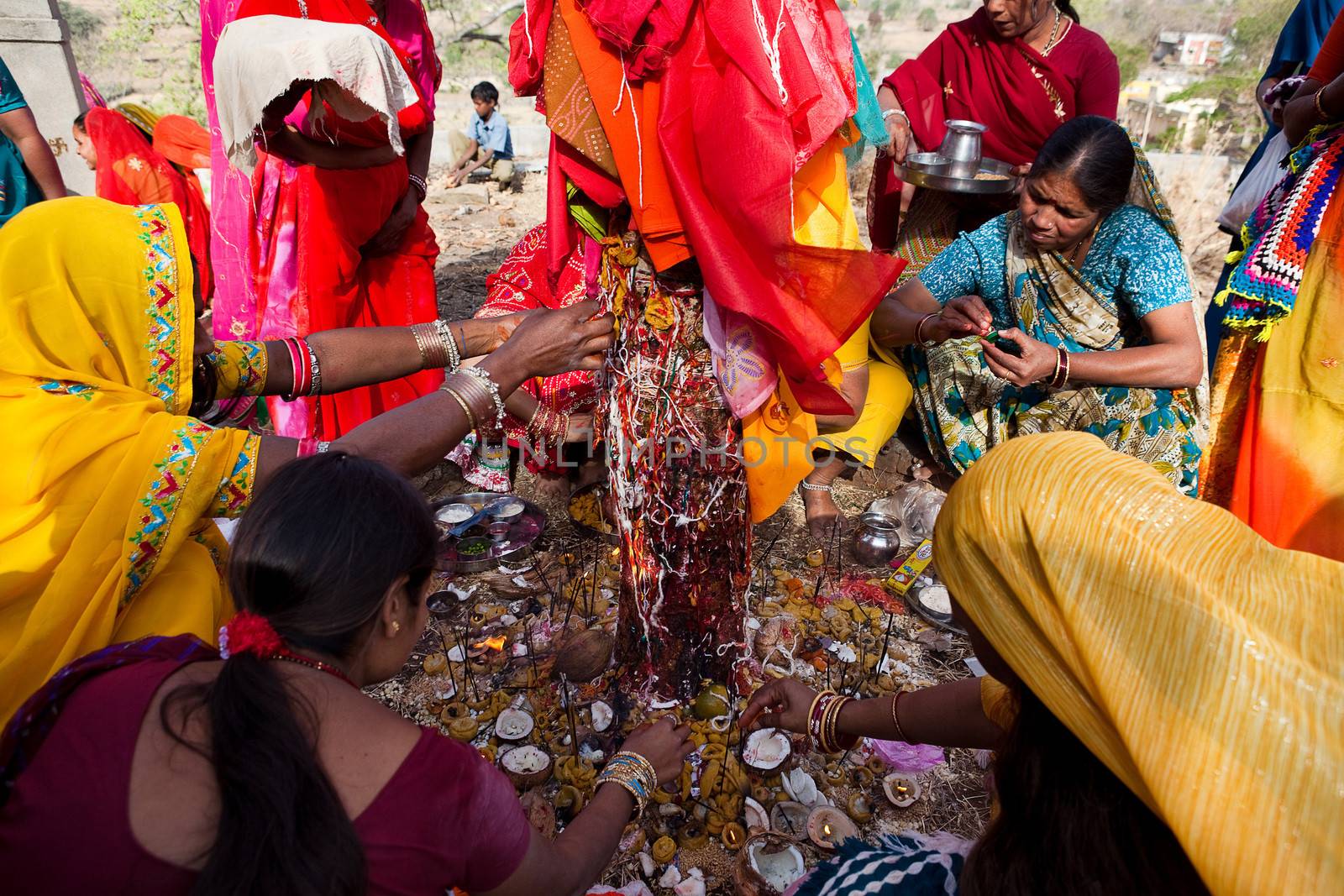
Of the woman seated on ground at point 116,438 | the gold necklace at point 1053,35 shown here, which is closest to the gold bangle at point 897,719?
the woman seated on ground at point 116,438

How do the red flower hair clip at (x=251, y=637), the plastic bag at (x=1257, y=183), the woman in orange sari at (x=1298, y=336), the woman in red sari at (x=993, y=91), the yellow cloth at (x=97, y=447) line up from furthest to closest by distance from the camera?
the woman in red sari at (x=993, y=91) < the plastic bag at (x=1257, y=183) < the woman in orange sari at (x=1298, y=336) < the yellow cloth at (x=97, y=447) < the red flower hair clip at (x=251, y=637)

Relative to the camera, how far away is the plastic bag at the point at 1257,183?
3770 millimetres

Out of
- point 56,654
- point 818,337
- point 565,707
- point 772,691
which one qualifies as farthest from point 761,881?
point 56,654

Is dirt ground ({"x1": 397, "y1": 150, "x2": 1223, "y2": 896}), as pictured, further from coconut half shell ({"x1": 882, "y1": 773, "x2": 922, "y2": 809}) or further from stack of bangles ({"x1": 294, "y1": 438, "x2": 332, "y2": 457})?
stack of bangles ({"x1": 294, "y1": 438, "x2": 332, "y2": 457})

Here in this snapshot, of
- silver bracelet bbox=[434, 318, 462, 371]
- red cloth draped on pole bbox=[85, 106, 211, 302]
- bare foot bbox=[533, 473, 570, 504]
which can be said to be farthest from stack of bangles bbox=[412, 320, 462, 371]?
red cloth draped on pole bbox=[85, 106, 211, 302]

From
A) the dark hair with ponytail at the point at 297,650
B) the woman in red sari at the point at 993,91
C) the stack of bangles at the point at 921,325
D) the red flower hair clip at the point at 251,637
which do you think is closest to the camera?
the dark hair with ponytail at the point at 297,650

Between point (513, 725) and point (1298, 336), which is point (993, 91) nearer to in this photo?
point (1298, 336)

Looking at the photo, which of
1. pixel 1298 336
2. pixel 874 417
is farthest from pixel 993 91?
pixel 1298 336

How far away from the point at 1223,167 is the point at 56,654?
1194 centimetres

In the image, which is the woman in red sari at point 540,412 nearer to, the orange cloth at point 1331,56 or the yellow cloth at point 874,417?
the yellow cloth at point 874,417

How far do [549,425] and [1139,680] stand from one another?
3116 millimetres

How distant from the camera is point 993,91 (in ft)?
14.5

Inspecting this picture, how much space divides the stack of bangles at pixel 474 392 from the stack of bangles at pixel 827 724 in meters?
1.13

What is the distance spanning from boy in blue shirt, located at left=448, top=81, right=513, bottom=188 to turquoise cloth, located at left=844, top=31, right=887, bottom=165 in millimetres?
10013
